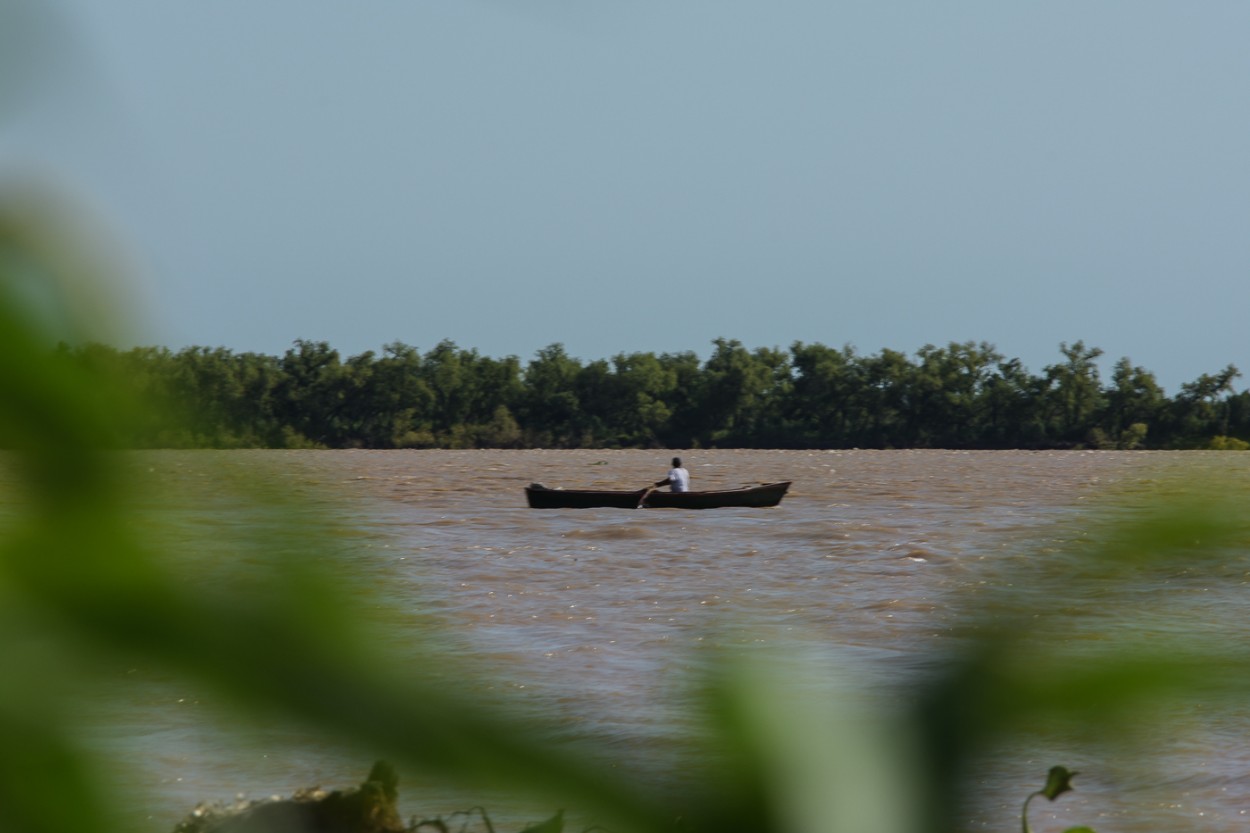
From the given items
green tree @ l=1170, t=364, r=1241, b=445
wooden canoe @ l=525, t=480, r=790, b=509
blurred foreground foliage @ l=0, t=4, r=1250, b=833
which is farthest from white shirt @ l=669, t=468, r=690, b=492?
blurred foreground foliage @ l=0, t=4, r=1250, b=833

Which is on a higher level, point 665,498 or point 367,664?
point 367,664

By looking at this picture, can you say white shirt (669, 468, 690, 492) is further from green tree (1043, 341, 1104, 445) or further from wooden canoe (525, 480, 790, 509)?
green tree (1043, 341, 1104, 445)

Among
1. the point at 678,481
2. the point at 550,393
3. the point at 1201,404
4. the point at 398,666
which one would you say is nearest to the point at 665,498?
the point at 678,481

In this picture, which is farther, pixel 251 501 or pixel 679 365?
pixel 679 365

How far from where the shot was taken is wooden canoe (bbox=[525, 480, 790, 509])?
3297 cm

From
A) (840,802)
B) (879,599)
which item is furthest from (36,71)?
(879,599)

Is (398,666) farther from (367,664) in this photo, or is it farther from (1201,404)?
(1201,404)

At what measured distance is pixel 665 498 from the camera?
108 feet

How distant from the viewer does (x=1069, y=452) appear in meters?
157

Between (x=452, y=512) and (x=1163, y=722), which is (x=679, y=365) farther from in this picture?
(x=1163, y=722)

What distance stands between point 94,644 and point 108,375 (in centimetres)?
4

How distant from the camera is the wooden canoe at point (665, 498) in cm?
3297

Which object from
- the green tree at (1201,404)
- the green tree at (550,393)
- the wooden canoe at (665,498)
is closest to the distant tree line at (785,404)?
the green tree at (550,393)

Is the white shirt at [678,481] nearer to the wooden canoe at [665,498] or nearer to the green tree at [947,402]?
the wooden canoe at [665,498]
